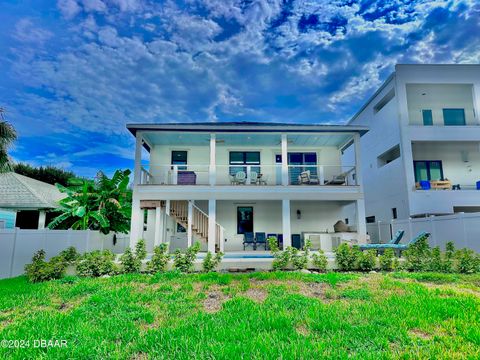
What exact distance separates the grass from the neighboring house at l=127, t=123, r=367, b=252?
23.5 ft

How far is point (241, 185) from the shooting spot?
1502 cm

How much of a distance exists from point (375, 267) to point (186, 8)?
772 inches

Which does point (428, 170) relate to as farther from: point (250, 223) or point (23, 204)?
point (23, 204)

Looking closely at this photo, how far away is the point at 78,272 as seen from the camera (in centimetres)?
897

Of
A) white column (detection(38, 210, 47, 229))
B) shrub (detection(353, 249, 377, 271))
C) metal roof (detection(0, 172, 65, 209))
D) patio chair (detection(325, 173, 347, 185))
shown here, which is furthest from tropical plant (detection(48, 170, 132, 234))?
shrub (detection(353, 249, 377, 271))

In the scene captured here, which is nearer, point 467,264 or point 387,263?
point 467,264

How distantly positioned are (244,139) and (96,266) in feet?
33.7

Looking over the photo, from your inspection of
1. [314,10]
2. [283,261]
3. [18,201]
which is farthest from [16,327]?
[314,10]

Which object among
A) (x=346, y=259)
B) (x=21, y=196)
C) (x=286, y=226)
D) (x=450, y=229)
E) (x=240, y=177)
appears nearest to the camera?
(x=346, y=259)

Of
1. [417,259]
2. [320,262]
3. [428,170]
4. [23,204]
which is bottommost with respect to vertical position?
[320,262]

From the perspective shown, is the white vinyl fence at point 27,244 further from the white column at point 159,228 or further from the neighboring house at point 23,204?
the neighboring house at point 23,204

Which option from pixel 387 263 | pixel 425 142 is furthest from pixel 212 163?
pixel 425 142

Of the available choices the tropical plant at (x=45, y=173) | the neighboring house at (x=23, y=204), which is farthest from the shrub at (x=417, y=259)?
the tropical plant at (x=45, y=173)

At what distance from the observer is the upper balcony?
1494cm
